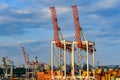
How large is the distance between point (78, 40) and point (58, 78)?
544 inches

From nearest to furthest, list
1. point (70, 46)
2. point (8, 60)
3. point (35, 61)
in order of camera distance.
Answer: point (70, 46), point (35, 61), point (8, 60)

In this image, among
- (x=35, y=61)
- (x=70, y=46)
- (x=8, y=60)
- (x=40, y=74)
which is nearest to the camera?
(x=70, y=46)

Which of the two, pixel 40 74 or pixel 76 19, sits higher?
pixel 76 19

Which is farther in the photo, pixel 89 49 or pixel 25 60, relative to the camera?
pixel 25 60

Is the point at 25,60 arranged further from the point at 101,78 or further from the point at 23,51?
the point at 101,78

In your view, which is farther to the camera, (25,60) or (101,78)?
(25,60)

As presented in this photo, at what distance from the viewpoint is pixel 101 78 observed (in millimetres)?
104188

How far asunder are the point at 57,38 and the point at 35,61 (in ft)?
214

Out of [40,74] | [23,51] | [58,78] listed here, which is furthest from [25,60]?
[58,78]

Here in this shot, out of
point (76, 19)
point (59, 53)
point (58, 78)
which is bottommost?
point (58, 78)

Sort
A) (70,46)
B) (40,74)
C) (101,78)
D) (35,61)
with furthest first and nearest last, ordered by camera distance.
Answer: (35,61)
(40,74)
(70,46)
(101,78)

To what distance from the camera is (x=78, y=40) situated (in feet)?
349

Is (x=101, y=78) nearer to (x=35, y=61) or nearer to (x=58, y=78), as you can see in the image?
(x=58, y=78)

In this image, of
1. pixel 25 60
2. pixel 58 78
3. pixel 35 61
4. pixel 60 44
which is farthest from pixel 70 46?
pixel 25 60
